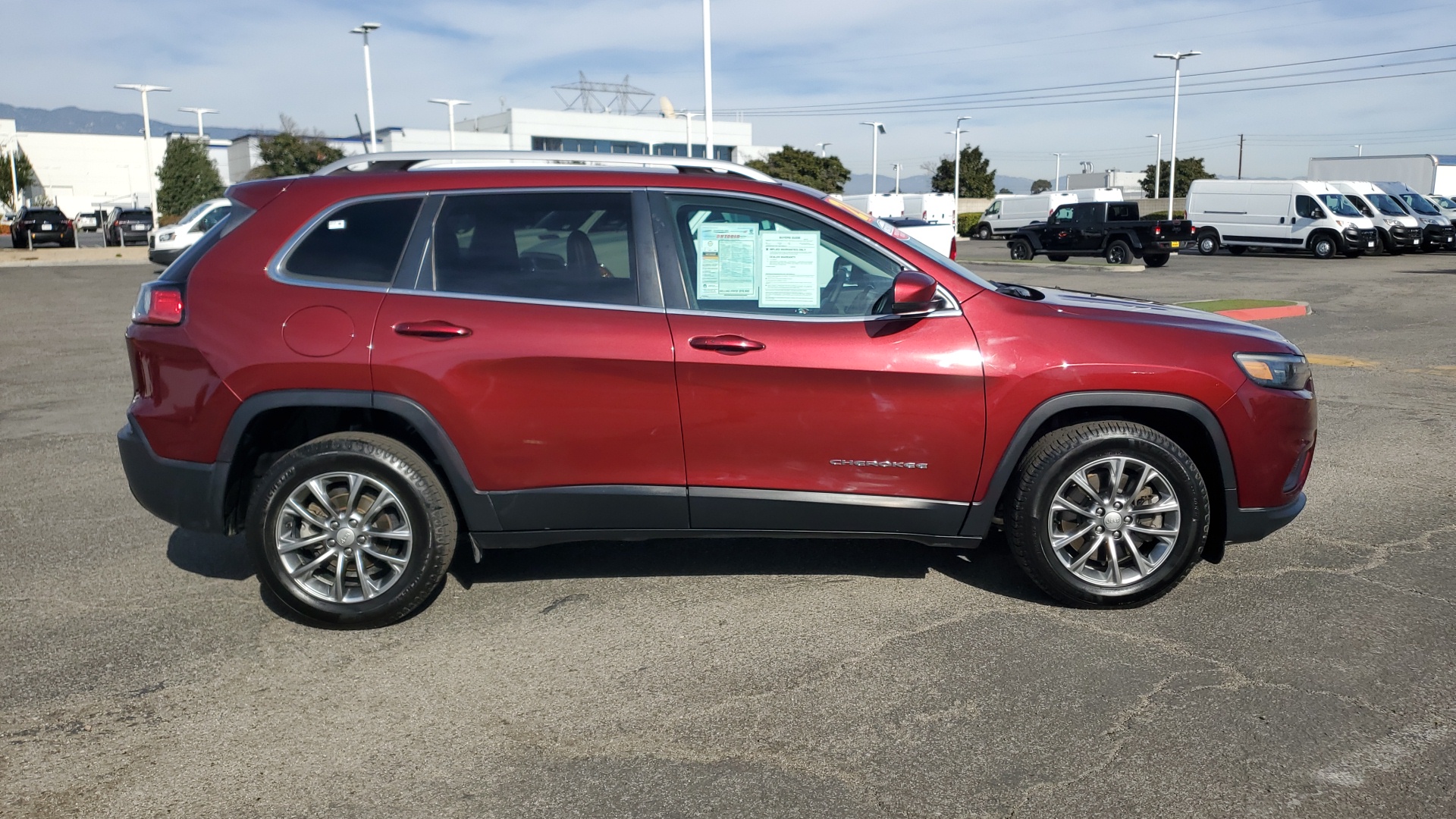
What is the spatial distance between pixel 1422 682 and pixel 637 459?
9.17 feet

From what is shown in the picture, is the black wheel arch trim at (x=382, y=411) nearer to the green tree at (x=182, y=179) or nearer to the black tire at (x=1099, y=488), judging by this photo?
the black tire at (x=1099, y=488)

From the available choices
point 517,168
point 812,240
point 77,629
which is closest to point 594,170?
point 517,168

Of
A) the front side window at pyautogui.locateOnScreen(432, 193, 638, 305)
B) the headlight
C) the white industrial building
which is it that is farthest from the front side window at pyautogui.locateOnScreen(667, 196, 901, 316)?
the white industrial building

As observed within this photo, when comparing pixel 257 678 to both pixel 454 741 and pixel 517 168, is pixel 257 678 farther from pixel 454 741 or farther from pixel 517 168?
pixel 517 168

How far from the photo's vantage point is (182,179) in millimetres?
64500

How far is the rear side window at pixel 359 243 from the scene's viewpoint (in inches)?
171

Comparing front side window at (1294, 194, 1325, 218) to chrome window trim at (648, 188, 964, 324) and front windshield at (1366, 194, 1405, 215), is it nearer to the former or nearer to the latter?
front windshield at (1366, 194, 1405, 215)

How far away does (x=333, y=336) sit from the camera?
4.23 meters

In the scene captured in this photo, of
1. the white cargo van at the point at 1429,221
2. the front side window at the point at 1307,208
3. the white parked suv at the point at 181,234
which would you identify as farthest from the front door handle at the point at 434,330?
the white cargo van at the point at 1429,221

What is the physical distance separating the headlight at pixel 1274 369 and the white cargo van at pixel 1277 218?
30609mm

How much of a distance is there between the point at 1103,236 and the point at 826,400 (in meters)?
27.9

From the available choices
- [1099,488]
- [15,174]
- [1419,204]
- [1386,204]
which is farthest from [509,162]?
[15,174]

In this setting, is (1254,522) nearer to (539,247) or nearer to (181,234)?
(539,247)

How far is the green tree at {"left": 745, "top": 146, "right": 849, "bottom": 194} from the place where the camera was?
212 ft
